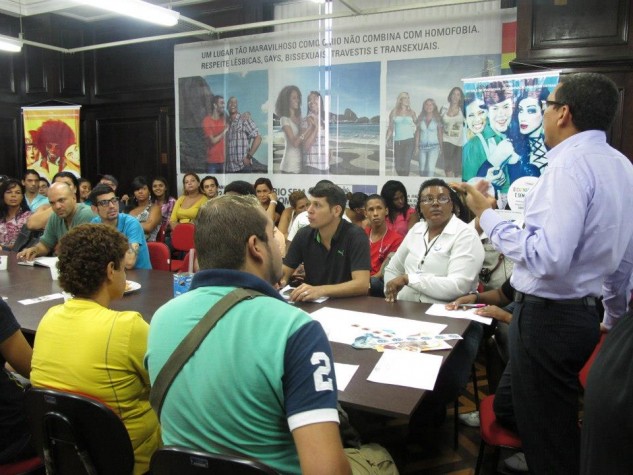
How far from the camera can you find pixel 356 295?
2846 millimetres

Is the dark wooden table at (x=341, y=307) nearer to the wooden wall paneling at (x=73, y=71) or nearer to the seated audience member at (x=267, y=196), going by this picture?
the seated audience member at (x=267, y=196)

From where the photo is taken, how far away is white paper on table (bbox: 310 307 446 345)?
7.04 feet

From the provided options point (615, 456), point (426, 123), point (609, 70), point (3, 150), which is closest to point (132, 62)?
point (3, 150)

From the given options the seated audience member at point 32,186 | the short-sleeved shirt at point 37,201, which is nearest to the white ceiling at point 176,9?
the seated audience member at point 32,186

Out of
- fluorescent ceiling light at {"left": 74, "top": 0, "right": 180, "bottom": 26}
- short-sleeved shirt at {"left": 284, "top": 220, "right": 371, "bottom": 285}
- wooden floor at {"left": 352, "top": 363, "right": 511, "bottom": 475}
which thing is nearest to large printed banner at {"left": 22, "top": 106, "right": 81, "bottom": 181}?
fluorescent ceiling light at {"left": 74, "top": 0, "right": 180, "bottom": 26}

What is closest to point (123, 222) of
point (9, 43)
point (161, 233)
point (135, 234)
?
point (135, 234)

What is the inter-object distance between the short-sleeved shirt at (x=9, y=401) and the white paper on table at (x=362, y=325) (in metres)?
1.10

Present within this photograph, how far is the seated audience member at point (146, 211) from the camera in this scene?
6482 millimetres

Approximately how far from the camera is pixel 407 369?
1.78 meters

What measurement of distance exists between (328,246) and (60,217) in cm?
210

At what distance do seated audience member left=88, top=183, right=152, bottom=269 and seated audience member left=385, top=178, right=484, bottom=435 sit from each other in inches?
68.1

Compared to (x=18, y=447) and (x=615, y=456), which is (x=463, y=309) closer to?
(x=615, y=456)

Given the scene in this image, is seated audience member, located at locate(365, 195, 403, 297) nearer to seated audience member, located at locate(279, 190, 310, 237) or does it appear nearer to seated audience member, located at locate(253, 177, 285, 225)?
seated audience member, located at locate(279, 190, 310, 237)

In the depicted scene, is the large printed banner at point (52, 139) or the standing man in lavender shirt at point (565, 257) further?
the large printed banner at point (52, 139)
